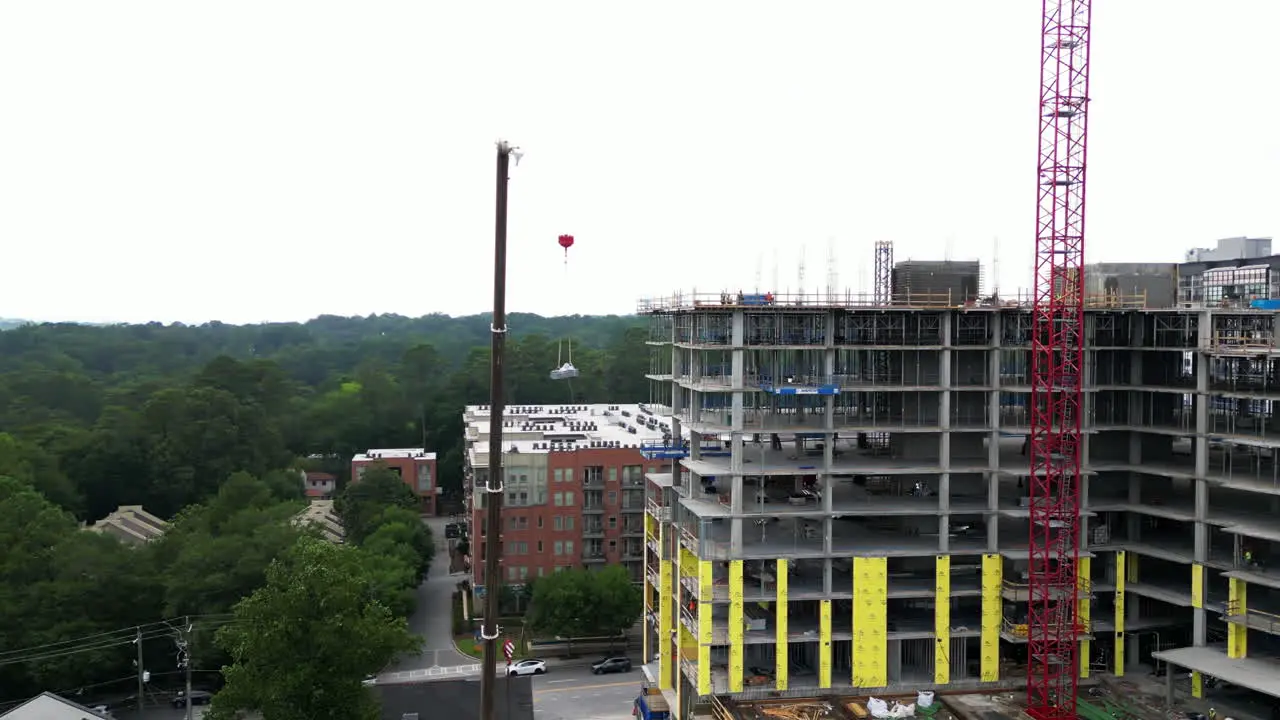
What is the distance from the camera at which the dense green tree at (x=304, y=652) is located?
34.9 meters

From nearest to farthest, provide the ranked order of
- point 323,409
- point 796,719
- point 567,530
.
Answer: point 796,719
point 567,530
point 323,409

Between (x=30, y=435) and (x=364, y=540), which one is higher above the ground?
(x=30, y=435)

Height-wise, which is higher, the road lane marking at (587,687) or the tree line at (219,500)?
the tree line at (219,500)

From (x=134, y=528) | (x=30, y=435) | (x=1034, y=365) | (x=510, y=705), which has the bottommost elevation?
(x=510, y=705)

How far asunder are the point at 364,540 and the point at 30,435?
38193 mm

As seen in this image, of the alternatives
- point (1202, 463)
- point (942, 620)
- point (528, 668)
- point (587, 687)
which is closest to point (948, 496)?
point (942, 620)

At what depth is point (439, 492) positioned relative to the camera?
96.9m

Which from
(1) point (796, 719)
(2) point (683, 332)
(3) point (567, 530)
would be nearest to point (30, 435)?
(3) point (567, 530)

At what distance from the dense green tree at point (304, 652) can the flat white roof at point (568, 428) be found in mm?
26294

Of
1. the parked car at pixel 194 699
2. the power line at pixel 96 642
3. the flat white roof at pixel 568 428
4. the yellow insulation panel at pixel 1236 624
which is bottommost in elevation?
the parked car at pixel 194 699

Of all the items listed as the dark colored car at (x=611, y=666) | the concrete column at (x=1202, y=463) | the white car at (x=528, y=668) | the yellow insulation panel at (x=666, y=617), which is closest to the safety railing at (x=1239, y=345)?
the concrete column at (x=1202, y=463)

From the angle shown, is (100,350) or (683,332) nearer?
(683,332)

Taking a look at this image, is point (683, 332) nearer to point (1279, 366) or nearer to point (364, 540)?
point (1279, 366)

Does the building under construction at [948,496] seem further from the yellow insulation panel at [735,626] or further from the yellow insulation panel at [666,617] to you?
the yellow insulation panel at [666,617]
